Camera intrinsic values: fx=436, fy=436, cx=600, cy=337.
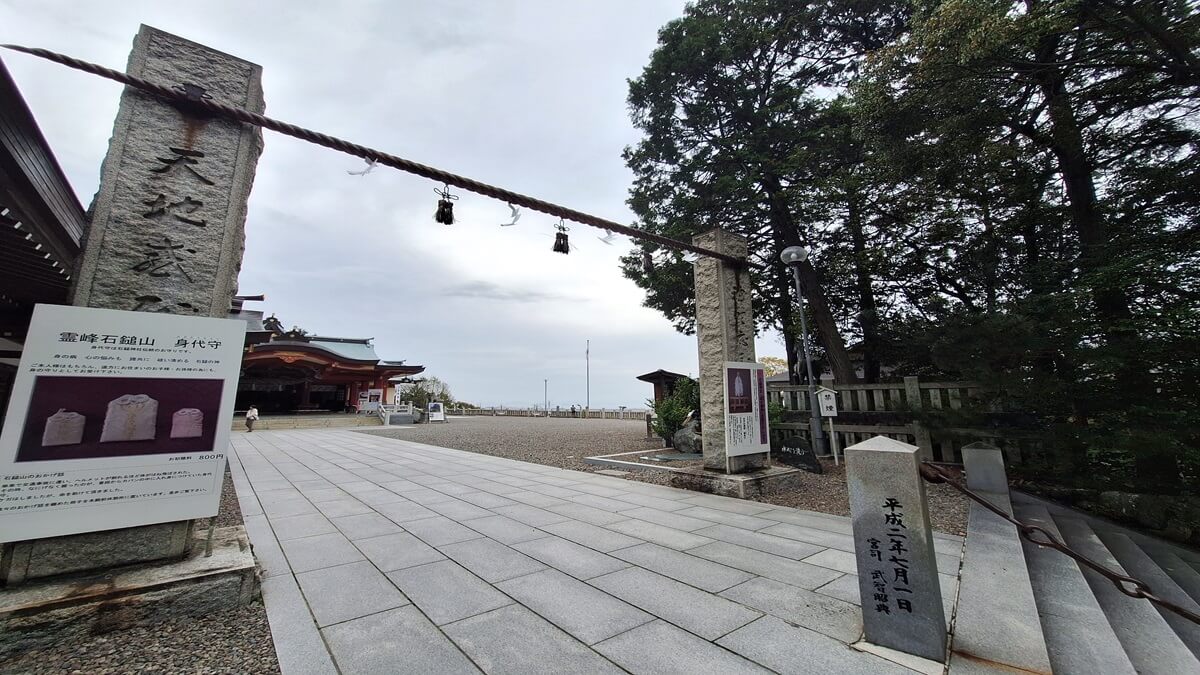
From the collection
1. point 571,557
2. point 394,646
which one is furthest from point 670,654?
point 571,557

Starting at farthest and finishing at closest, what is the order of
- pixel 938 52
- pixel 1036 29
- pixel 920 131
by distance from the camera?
pixel 920 131 < pixel 938 52 < pixel 1036 29

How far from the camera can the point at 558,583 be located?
3010 millimetres

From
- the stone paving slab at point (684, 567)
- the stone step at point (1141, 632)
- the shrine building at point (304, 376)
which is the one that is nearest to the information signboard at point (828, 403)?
the stone step at point (1141, 632)

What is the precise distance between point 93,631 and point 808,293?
12689mm

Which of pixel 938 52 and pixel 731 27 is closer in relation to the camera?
pixel 938 52

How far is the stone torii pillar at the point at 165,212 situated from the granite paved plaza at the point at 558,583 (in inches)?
39.5

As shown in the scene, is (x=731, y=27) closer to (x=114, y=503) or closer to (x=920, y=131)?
(x=920, y=131)

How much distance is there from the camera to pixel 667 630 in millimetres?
2369

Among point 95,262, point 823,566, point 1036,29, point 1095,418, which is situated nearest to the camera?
point 95,262

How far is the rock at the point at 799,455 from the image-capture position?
23.1 feet

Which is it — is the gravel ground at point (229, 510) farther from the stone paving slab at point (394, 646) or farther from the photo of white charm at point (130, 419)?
the stone paving slab at point (394, 646)

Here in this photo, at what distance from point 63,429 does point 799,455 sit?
7929 mm

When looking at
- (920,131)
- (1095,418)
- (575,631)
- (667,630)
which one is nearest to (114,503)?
(575,631)

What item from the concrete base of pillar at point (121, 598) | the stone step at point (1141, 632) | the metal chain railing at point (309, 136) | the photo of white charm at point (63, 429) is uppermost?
the metal chain railing at point (309, 136)
